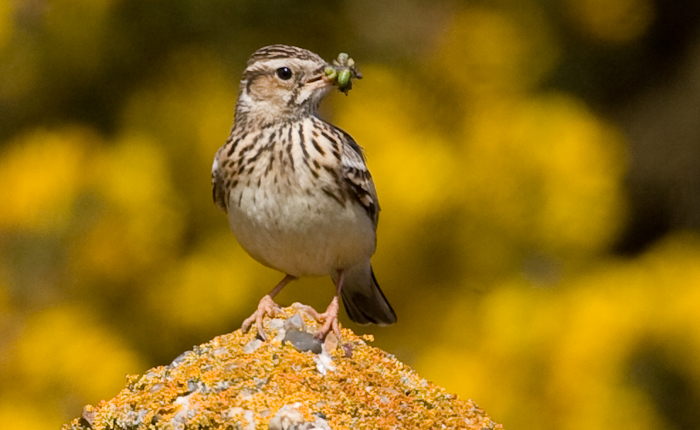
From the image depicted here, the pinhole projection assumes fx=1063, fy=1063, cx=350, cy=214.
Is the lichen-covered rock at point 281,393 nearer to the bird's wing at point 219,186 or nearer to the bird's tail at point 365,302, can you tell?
the bird's wing at point 219,186

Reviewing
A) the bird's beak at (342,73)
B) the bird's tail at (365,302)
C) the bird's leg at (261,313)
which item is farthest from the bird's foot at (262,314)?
the bird's beak at (342,73)

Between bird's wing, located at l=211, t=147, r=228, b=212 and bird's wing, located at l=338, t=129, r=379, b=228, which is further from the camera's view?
bird's wing, located at l=211, t=147, r=228, b=212

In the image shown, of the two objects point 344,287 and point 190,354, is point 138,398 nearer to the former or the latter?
point 190,354

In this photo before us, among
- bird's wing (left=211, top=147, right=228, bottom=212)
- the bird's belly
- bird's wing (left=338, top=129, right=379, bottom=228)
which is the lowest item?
the bird's belly

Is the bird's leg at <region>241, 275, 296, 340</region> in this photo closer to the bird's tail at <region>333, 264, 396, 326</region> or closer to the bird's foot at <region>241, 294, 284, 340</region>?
the bird's foot at <region>241, 294, 284, 340</region>

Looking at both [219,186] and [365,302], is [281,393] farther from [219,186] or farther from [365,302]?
[365,302]

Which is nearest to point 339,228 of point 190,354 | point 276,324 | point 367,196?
point 367,196

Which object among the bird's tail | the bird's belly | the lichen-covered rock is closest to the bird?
the bird's belly
